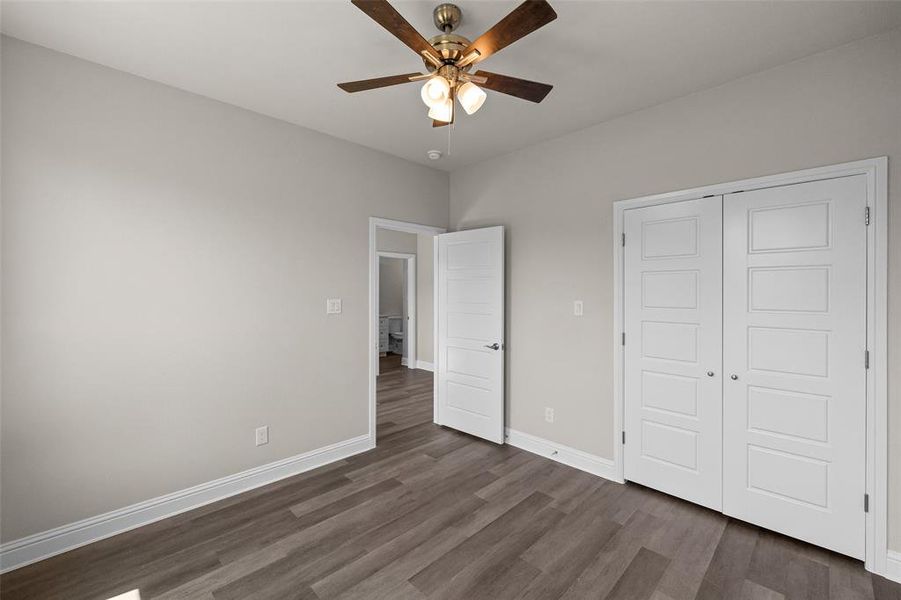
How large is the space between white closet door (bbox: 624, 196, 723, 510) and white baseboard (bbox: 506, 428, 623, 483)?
161mm

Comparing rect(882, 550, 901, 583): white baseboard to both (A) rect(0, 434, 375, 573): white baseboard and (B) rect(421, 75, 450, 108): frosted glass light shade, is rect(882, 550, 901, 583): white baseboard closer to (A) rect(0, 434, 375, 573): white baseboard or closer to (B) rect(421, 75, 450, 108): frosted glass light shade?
(B) rect(421, 75, 450, 108): frosted glass light shade

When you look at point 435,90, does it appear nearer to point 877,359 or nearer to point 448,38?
point 448,38

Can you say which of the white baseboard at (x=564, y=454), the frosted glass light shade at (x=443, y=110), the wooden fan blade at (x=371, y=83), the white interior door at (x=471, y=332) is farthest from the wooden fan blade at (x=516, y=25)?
the white baseboard at (x=564, y=454)

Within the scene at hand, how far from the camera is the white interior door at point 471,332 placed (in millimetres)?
3779

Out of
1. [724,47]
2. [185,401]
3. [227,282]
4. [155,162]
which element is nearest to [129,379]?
[185,401]

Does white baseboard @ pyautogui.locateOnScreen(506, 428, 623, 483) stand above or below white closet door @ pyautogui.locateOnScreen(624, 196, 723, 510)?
below

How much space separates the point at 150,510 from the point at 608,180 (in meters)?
3.99

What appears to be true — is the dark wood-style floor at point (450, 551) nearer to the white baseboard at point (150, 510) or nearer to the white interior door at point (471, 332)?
the white baseboard at point (150, 510)

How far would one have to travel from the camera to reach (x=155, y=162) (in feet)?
8.34

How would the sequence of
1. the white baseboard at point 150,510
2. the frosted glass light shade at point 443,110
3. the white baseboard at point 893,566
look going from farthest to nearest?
the white baseboard at point 150,510 < the white baseboard at point 893,566 < the frosted glass light shade at point 443,110

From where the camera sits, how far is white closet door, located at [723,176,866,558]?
2143 mm

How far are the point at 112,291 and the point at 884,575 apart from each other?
4.59 m

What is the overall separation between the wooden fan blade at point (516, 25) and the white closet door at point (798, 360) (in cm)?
185

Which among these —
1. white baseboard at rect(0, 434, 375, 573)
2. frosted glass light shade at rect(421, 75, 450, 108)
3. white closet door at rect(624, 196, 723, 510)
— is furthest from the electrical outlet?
white closet door at rect(624, 196, 723, 510)
